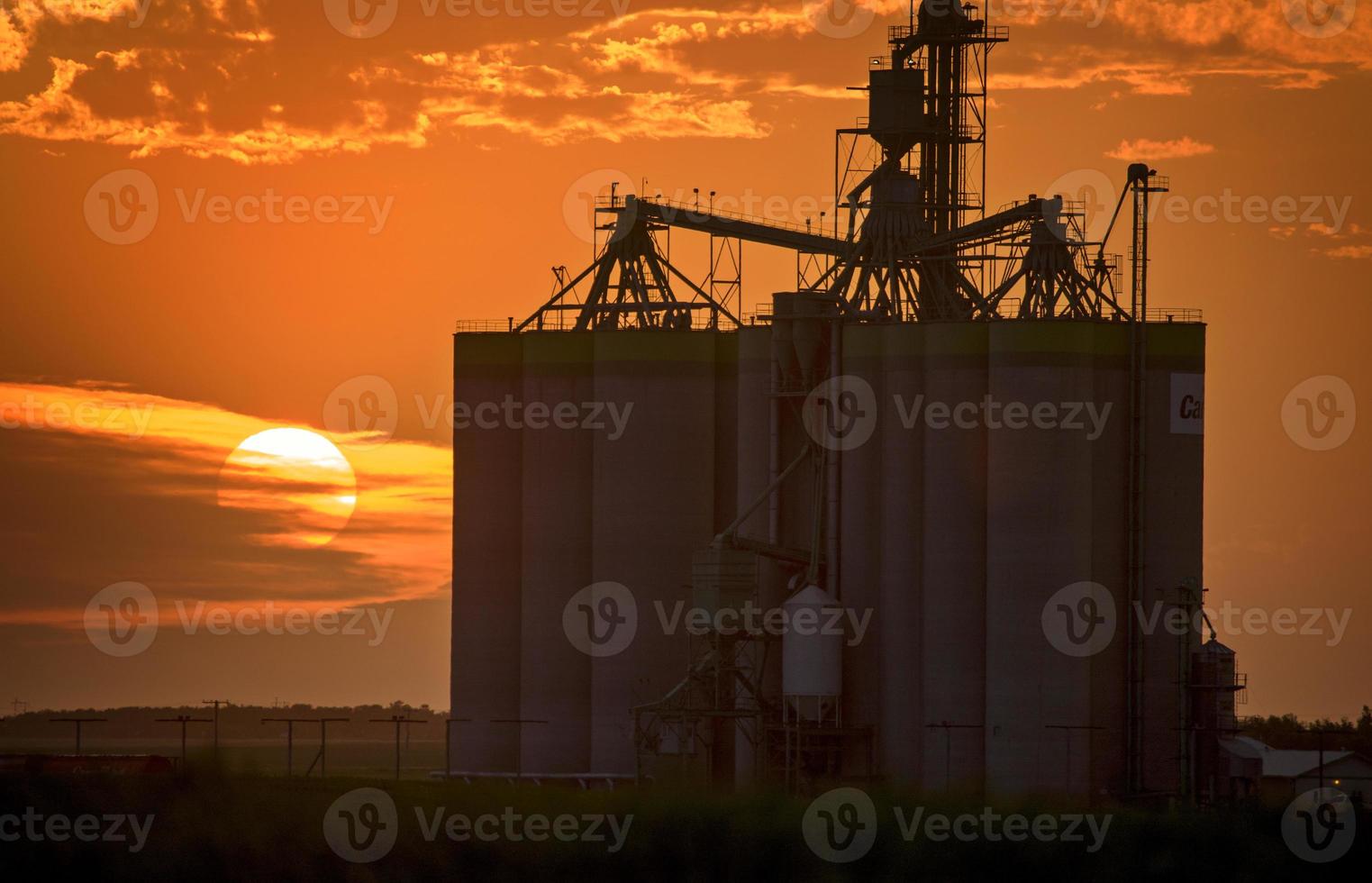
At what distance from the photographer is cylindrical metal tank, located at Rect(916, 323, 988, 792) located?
9300 cm

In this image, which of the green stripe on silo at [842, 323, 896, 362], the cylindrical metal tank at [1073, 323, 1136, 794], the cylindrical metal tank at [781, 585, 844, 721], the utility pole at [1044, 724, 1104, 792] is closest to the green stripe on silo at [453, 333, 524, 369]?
the green stripe on silo at [842, 323, 896, 362]

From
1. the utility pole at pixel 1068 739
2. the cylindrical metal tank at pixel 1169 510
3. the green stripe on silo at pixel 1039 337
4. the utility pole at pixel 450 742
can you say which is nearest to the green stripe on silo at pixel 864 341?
the green stripe on silo at pixel 1039 337

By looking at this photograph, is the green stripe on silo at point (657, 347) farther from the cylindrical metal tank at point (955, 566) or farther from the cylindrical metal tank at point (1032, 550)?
the cylindrical metal tank at point (1032, 550)

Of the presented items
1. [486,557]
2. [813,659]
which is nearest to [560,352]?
[486,557]

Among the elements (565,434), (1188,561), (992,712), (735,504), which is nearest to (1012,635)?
(992,712)

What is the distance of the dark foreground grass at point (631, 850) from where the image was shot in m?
83.6

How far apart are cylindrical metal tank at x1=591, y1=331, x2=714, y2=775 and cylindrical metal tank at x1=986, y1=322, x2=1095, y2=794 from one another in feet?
46.6

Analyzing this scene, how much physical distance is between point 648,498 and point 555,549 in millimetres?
5165

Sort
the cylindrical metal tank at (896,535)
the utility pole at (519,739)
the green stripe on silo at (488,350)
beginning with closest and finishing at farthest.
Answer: the cylindrical metal tank at (896,535)
the utility pole at (519,739)
the green stripe on silo at (488,350)

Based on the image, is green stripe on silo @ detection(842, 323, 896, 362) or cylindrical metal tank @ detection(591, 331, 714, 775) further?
cylindrical metal tank @ detection(591, 331, 714, 775)

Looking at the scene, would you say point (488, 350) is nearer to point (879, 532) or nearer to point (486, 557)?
point (486, 557)

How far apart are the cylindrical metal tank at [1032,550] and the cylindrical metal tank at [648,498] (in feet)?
46.6

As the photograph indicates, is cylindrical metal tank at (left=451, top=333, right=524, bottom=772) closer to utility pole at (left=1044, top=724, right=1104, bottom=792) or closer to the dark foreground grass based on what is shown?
the dark foreground grass

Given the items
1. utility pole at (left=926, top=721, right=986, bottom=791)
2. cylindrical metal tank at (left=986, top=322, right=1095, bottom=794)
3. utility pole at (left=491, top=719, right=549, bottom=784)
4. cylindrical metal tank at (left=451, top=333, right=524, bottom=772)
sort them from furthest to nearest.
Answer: cylindrical metal tank at (left=451, top=333, right=524, bottom=772), utility pole at (left=491, top=719, right=549, bottom=784), utility pole at (left=926, top=721, right=986, bottom=791), cylindrical metal tank at (left=986, top=322, right=1095, bottom=794)
